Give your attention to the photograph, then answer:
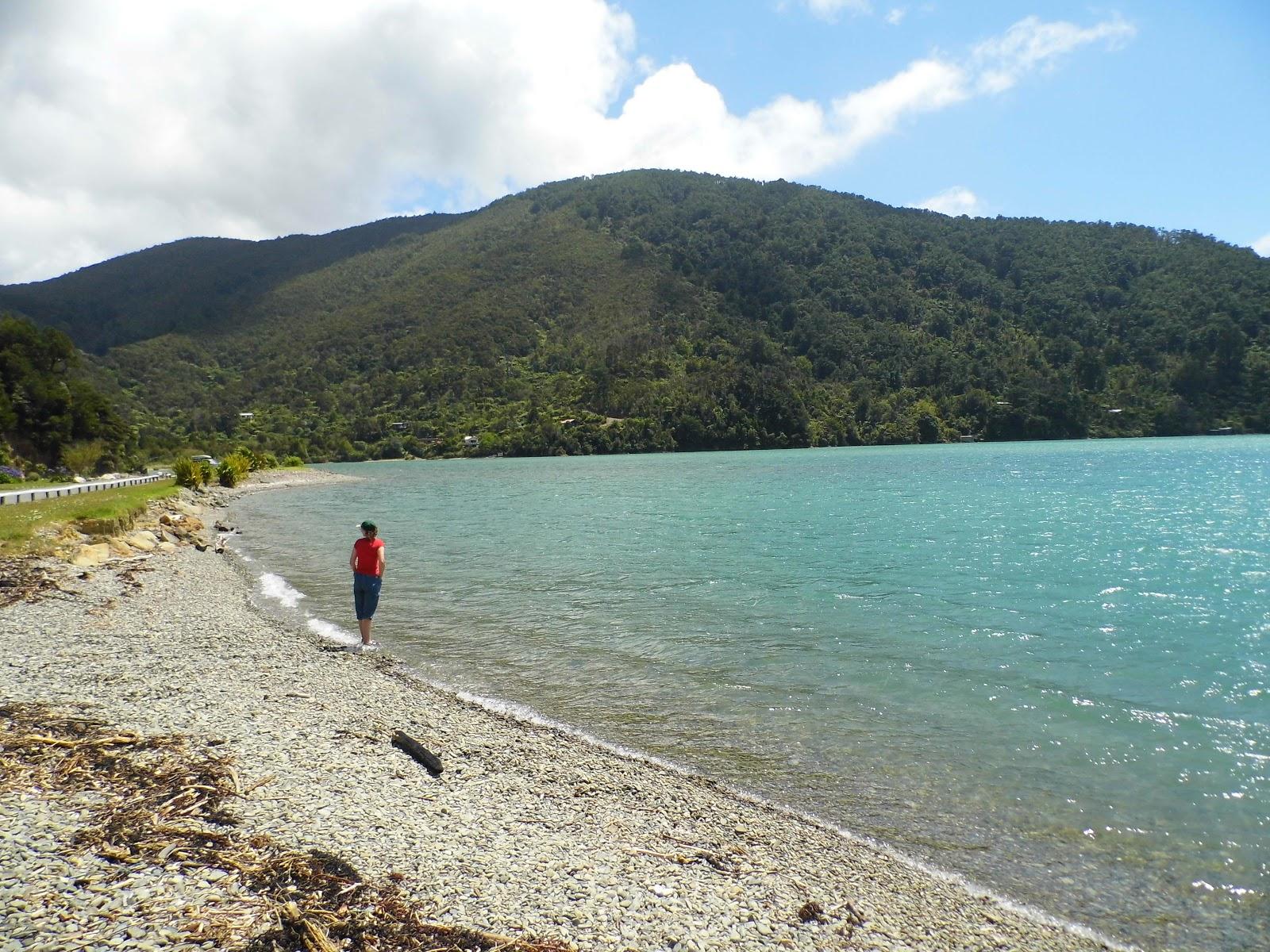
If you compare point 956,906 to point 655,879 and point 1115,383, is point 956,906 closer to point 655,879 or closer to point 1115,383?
point 655,879

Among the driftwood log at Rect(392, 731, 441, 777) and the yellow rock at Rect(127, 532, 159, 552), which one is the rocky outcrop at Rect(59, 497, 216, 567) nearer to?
the yellow rock at Rect(127, 532, 159, 552)

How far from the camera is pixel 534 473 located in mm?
82062

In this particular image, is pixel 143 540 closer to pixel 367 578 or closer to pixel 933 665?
pixel 367 578

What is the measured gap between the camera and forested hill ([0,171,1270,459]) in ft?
469

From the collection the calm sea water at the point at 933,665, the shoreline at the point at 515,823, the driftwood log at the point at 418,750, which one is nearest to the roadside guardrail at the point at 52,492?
the calm sea water at the point at 933,665

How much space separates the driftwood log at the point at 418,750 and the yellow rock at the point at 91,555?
569 inches

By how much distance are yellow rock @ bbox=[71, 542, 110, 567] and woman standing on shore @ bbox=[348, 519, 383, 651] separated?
31.5 feet

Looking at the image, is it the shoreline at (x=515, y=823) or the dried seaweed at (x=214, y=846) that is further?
the shoreline at (x=515, y=823)

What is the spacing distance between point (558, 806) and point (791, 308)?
188176 mm

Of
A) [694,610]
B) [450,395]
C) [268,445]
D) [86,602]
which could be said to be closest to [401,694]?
[694,610]

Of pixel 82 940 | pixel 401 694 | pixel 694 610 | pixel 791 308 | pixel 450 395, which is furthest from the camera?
pixel 791 308

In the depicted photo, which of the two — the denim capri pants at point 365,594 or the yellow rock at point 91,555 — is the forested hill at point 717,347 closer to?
the yellow rock at point 91,555

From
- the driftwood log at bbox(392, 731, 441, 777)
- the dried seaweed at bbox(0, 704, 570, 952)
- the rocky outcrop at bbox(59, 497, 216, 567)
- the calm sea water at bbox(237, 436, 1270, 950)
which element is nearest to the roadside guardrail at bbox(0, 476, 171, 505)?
the rocky outcrop at bbox(59, 497, 216, 567)

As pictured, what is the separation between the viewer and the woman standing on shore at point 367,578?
1348cm
